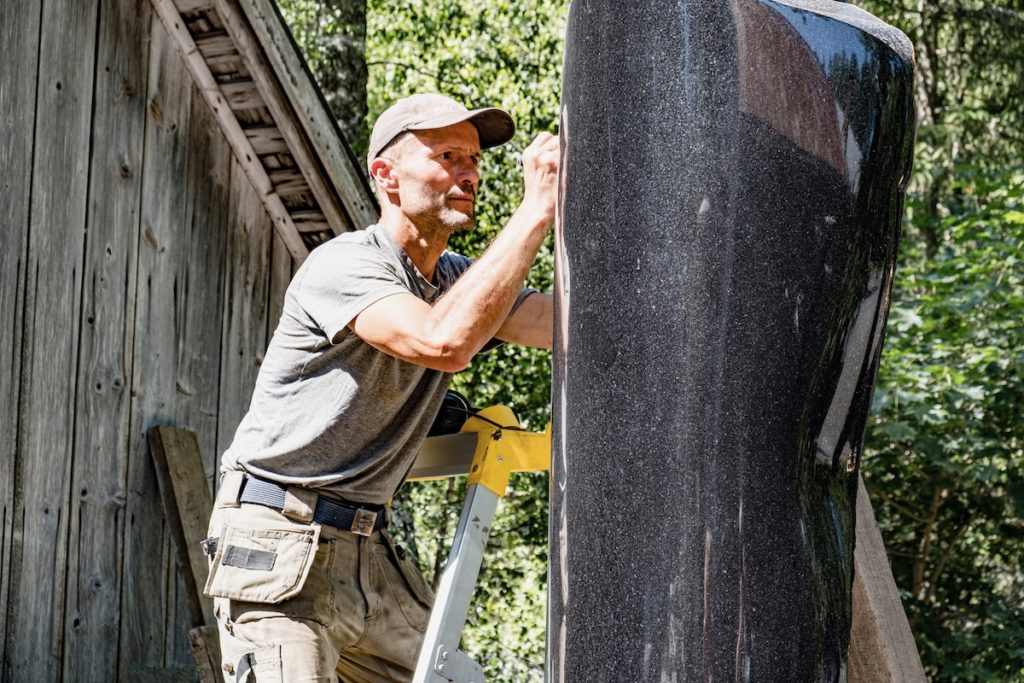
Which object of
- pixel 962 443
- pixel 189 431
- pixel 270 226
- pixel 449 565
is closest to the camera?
pixel 449 565

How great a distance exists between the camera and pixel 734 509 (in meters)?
1.57

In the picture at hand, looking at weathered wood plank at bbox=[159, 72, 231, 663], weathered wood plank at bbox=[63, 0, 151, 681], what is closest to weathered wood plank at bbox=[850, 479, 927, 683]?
weathered wood plank at bbox=[63, 0, 151, 681]

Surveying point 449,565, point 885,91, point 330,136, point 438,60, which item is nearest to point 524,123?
point 438,60

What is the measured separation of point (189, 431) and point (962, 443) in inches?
298

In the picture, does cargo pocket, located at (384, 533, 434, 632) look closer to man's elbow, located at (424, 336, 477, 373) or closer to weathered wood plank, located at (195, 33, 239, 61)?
man's elbow, located at (424, 336, 477, 373)

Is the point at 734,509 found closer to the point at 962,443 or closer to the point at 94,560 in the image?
the point at 94,560

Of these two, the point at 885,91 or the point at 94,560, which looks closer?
the point at 885,91

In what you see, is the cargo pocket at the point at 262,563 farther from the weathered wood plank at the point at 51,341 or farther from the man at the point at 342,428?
the weathered wood plank at the point at 51,341

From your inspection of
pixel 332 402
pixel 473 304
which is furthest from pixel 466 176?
pixel 473 304

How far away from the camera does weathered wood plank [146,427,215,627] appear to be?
454 cm

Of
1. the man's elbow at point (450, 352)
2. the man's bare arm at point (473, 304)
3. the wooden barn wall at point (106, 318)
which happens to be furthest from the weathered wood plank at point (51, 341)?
the man's elbow at point (450, 352)

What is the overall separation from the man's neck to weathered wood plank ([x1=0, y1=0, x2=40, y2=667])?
162cm

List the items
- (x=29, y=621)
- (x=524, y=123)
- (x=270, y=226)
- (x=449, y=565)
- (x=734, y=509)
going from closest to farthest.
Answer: (x=734, y=509) < (x=449, y=565) < (x=29, y=621) < (x=270, y=226) < (x=524, y=123)

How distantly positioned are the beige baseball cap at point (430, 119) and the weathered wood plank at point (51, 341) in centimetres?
167
